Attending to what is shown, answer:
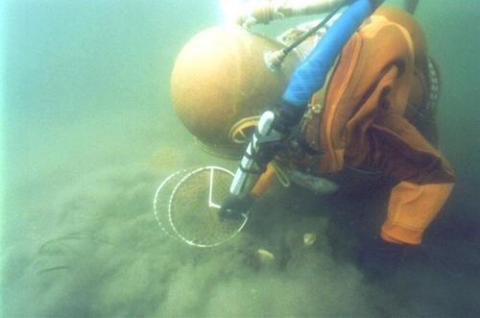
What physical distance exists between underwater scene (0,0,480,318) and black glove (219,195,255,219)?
0.01 m

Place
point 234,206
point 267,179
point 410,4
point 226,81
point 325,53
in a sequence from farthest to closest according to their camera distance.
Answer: point 410,4, point 267,179, point 234,206, point 226,81, point 325,53

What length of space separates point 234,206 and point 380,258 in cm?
103

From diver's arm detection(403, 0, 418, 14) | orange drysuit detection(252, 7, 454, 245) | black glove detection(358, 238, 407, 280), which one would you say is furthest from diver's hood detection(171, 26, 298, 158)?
diver's arm detection(403, 0, 418, 14)

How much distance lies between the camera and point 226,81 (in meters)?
2.02

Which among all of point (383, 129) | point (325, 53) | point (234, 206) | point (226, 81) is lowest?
point (234, 206)

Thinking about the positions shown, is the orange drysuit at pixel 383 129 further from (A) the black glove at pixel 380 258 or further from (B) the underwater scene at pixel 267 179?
(A) the black glove at pixel 380 258

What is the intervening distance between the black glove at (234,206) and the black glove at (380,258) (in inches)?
34.1

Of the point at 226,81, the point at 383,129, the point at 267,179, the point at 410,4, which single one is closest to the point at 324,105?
the point at 383,129

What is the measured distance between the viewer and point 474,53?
14.7 ft

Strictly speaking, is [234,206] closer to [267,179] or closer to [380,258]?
[267,179]

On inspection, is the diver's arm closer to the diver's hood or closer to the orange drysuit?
the orange drysuit

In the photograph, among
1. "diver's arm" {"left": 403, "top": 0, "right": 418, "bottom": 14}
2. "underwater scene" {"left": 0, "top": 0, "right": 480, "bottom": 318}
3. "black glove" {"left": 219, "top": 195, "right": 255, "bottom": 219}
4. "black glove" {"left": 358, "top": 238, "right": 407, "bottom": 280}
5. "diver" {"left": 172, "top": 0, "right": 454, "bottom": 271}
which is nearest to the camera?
"diver" {"left": 172, "top": 0, "right": 454, "bottom": 271}

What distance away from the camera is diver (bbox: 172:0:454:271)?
183 centimetres

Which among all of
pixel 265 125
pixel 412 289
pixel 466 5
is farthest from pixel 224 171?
pixel 466 5
